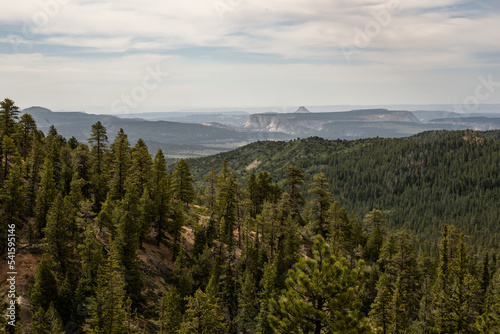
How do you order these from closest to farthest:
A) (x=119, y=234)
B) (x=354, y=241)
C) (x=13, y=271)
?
(x=13, y=271), (x=119, y=234), (x=354, y=241)

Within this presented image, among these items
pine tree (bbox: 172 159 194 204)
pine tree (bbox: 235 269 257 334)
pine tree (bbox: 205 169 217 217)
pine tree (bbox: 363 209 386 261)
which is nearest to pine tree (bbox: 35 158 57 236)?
pine tree (bbox: 205 169 217 217)

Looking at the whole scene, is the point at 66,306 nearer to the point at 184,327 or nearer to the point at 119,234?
the point at 119,234

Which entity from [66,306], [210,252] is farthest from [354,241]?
[66,306]

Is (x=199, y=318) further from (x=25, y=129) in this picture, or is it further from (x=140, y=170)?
(x=25, y=129)

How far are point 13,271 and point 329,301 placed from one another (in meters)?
40.5

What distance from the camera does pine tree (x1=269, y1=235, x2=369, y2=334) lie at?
2111 centimetres

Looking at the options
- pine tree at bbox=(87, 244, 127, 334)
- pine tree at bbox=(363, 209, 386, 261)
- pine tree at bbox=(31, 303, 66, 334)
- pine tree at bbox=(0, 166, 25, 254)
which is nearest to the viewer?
pine tree at bbox=(31, 303, 66, 334)

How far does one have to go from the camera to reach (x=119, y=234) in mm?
47281

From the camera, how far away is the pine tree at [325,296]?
21109mm

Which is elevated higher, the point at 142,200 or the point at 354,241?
the point at 142,200

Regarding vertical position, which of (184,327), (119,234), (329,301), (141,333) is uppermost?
(329,301)

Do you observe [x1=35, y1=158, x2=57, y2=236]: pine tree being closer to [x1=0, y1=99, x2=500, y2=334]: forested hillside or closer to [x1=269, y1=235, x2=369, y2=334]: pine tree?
[x1=0, y1=99, x2=500, y2=334]: forested hillside

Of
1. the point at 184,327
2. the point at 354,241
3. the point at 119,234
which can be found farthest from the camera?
the point at 354,241

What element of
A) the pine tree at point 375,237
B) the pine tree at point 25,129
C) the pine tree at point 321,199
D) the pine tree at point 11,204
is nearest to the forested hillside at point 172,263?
the pine tree at point 11,204
